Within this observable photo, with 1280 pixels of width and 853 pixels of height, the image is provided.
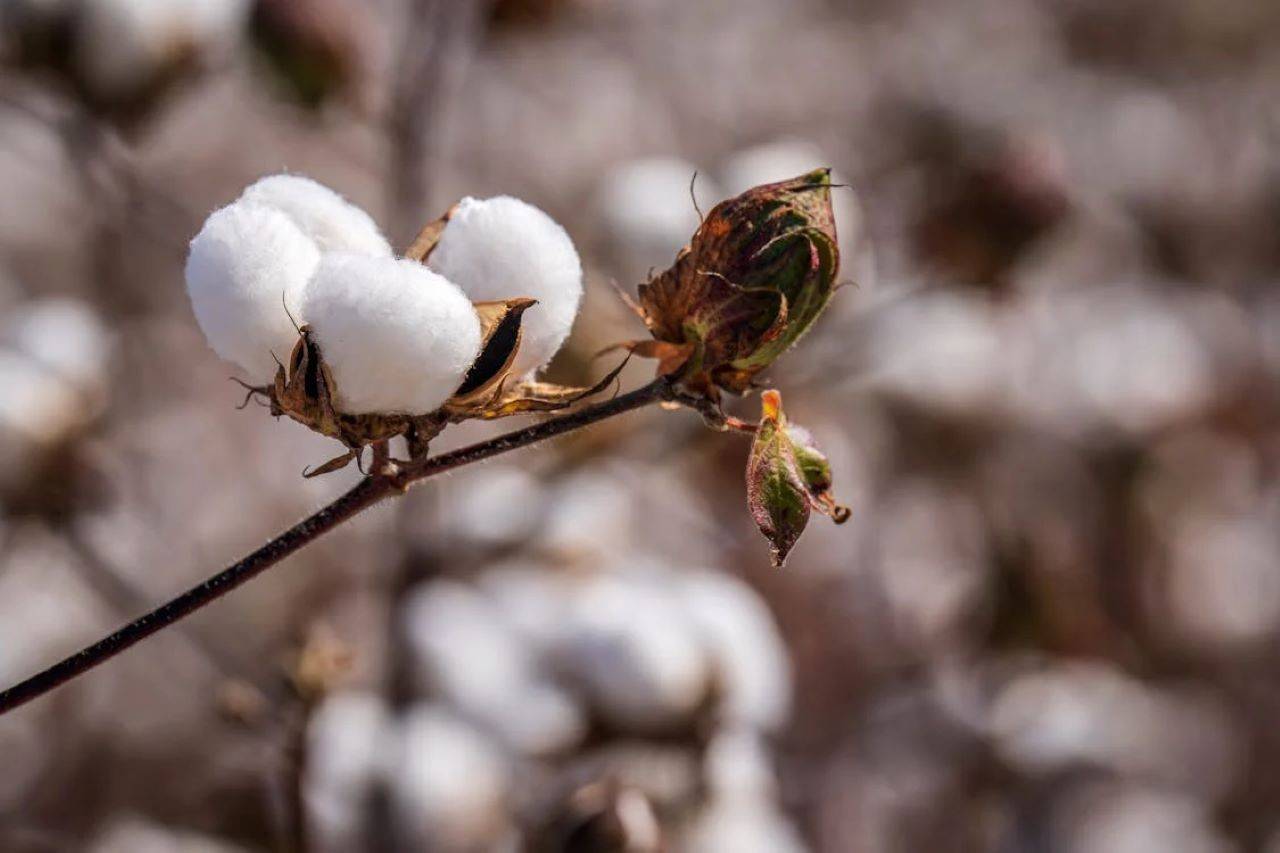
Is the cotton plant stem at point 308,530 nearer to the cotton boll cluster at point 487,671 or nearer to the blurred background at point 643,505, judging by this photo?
the blurred background at point 643,505

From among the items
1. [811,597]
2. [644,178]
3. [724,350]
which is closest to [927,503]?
[811,597]

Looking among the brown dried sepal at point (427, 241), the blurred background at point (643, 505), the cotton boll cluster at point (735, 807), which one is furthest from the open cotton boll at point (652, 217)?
the brown dried sepal at point (427, 241)

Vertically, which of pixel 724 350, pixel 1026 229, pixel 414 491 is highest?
pixel 1026 229

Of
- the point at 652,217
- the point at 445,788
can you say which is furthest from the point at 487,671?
the point at 652,217

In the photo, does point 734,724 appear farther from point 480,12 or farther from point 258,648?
point 480,12

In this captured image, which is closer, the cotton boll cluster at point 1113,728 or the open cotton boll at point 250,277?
the open cotton boll at point 250,277
